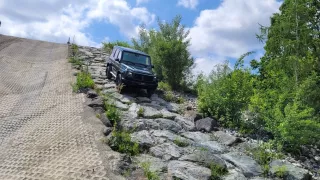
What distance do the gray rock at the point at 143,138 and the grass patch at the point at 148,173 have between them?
1191 millimetres

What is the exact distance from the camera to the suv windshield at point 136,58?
13203mm

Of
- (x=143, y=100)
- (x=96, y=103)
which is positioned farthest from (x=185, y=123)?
(x=96, y=103)

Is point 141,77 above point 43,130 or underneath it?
above

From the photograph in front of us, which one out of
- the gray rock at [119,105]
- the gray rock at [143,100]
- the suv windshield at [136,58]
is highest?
the suv windshield at [136,58]

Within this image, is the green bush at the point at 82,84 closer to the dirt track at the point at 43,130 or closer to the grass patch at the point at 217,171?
the dirt track at the point at 43,130

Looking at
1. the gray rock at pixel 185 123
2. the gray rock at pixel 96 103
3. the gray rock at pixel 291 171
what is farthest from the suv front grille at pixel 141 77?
the gray rock at pixel 291 171

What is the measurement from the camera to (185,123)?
32.6 feet

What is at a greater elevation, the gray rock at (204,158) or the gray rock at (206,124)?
the gray rock at (206,124)

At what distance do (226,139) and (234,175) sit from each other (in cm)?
227

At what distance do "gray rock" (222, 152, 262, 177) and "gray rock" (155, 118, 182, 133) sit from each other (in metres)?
1.91

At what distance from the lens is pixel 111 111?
9.09 metres

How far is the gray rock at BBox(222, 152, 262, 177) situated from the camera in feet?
22.9

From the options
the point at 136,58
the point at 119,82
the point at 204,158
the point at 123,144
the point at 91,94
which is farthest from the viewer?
the point at 136,58

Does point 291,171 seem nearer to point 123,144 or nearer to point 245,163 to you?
point 245,163
